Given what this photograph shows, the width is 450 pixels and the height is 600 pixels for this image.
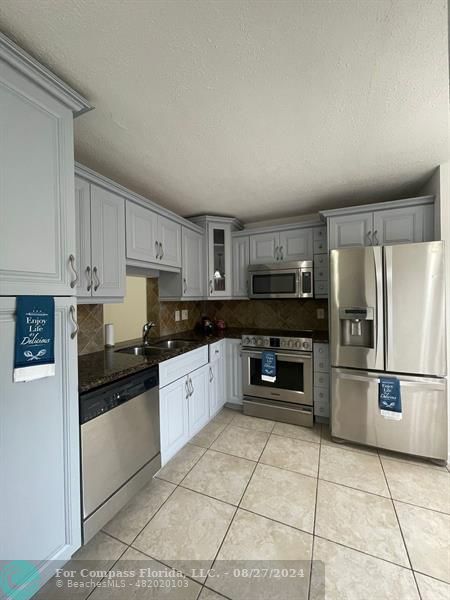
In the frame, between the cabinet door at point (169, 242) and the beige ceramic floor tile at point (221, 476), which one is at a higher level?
the cabinet door at point (169, 242)

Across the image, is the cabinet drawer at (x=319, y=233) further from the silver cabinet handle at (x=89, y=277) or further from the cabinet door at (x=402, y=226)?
the silver cabinet handle at (x=89, y=277)

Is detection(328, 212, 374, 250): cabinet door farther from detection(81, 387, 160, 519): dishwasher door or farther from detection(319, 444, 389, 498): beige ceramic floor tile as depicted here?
detection(81, 387, 160, 519): dishwasher door

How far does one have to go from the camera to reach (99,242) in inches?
68.0

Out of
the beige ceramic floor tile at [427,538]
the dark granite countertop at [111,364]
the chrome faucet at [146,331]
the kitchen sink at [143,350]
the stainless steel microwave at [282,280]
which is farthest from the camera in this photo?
the stainless steel microwave at [282,280]

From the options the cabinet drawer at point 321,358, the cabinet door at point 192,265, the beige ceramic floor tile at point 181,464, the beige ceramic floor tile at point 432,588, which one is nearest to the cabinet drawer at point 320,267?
the cabinet drawer at point 321,358

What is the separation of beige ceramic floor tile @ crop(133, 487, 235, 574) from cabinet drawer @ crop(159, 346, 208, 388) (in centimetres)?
77

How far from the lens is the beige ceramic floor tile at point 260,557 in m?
1.12

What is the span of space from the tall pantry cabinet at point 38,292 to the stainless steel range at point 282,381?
6.15 feet

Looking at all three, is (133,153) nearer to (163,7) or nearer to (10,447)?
(163,7)

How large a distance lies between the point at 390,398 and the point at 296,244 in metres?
1.78

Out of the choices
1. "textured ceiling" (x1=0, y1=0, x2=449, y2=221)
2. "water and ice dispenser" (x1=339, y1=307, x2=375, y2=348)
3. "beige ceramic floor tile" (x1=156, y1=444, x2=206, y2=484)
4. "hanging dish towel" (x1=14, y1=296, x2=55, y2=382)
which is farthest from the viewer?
"water and ice dispenser" (x1=339, y1=307, x2=375, y2=348)

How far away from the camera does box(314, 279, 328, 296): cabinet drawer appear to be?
2742 millimetres

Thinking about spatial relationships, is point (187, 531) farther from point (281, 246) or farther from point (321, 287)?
point (281, 246)

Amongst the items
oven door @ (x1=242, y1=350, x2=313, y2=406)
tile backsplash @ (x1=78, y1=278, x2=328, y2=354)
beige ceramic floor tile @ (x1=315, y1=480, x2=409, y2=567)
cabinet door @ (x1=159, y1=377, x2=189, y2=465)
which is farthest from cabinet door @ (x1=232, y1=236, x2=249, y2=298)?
beige ceramic floor tile @ (x1=315, y1=480, x2=409, y2=567)
